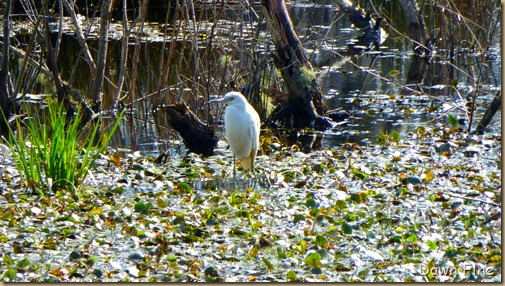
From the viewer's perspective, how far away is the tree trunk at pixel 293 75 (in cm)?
818

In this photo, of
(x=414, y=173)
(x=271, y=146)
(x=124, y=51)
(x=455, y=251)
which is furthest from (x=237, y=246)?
(x=124, y=51)

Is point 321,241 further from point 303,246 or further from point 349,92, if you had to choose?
point 349,92

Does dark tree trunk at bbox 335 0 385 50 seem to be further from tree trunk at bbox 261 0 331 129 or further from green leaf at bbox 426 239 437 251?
green leaf at bbox 426 239 437 251

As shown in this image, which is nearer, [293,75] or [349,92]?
[293,75]

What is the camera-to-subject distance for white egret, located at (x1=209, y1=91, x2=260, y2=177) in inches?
260

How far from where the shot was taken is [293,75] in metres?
8.59

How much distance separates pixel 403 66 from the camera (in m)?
12.7

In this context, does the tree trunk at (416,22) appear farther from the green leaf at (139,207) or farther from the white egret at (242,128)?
the green leaf at (139,207)

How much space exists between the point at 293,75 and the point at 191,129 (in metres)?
1.71

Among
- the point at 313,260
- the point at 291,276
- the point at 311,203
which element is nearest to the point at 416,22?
the point at 311,203

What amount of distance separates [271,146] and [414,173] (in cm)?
203

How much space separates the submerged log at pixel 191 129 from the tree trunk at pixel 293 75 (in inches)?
54.2

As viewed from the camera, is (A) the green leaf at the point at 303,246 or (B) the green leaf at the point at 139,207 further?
(B) the green leaf at the point at 139,207

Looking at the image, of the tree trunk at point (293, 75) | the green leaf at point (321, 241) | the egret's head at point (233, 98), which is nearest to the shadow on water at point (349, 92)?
the tree trunk at point (293, 75)
